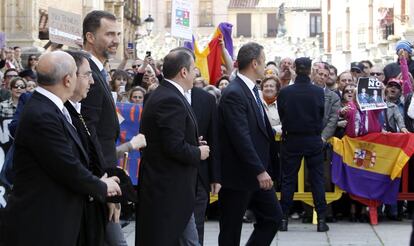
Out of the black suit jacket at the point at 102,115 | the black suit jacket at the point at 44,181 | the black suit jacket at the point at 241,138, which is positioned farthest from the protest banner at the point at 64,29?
the black suit jacket at the point at 44,181

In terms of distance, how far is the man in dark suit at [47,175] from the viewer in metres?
6.19

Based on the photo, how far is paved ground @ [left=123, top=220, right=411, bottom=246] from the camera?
1174cm

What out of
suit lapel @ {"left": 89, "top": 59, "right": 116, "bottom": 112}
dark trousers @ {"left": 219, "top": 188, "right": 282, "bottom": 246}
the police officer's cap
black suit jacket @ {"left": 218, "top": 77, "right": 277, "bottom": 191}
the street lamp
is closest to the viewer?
suit lapel @ {"left": 89, "top": 59, "right": 116, "bottom": 112}

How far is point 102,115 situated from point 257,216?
2304mm

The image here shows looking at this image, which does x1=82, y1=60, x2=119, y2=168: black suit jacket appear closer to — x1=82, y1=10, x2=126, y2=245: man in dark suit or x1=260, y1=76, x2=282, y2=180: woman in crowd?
x1=82, y1=10, x2=126, y2=245: man in dark suit

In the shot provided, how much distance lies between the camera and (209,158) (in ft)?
28.6

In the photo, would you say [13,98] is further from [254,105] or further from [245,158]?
[245,158]

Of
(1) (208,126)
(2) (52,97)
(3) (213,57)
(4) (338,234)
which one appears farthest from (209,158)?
(3) (213,57)

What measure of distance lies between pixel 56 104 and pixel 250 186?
3174 mm

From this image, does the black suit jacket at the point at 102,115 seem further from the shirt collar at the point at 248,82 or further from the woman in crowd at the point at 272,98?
the woman in crowd at the point at 272,98

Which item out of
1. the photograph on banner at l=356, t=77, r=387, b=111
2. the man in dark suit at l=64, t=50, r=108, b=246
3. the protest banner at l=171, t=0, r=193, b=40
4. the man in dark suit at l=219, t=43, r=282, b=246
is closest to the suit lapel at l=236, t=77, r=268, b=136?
the man in dark suit at l=219, t=43, r=282, b=246

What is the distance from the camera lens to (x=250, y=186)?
916 centimetres

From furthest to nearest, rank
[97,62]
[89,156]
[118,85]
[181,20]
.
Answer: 1. [181,20]
2. [118,85]
3. [97,62]
4. [89,156]

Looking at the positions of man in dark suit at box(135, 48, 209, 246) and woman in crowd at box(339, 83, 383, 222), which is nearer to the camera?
man in dark suit at box(135, 48, 209, 246)
